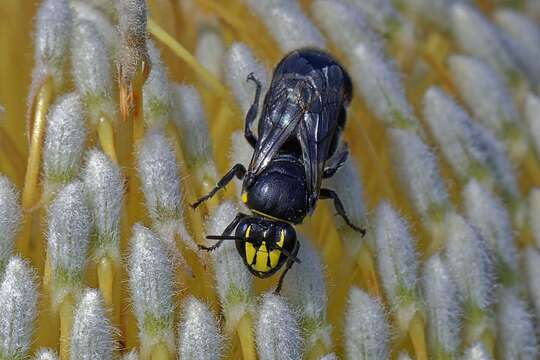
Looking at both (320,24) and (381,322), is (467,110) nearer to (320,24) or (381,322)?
(320,24)

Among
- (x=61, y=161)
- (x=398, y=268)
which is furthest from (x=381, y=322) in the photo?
(x=61, y=161)

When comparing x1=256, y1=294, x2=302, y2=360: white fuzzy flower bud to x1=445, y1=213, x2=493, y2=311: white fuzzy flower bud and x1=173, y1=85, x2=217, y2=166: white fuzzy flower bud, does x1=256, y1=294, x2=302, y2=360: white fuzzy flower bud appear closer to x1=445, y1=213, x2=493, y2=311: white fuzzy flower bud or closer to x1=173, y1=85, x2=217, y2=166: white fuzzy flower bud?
x1=173, y1=85, x2=217, y2=166: white fuzzy flower bud

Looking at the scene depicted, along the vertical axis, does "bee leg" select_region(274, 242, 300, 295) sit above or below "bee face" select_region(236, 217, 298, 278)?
below

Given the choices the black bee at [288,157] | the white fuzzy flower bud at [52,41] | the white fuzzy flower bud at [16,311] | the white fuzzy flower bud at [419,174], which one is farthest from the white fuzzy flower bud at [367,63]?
the white fuzzy flower bud at [16,311]

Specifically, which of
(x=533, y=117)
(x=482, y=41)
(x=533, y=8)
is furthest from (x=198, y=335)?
(x=533, y=8)

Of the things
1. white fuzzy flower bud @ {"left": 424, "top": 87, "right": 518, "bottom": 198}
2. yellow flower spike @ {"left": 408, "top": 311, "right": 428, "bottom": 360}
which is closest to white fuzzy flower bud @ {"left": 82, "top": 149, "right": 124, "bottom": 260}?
yellow flower spike @ {"left": 408, "top": 311, "right": 428, "bottom": 360}

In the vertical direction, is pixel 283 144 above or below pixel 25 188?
above
